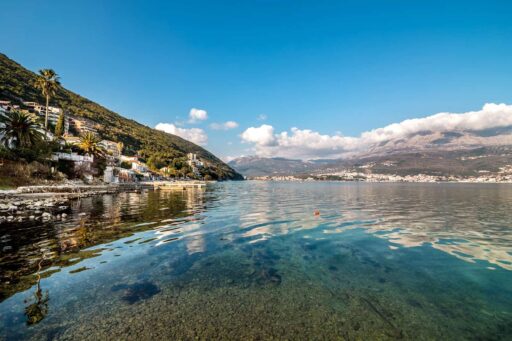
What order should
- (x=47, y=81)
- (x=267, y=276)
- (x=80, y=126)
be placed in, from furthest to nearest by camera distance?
(x=80, y=126), (x=47, y=81), (x=267, y=276)

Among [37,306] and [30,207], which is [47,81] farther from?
[37,306]

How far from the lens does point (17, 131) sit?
51594 millimetres

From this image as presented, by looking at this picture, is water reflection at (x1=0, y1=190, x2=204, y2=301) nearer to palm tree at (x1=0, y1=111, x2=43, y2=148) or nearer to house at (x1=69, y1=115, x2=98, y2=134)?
palm tree at (x1=0, y1=111, x2=43, y2=148)

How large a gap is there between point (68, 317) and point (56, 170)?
72.9 metres

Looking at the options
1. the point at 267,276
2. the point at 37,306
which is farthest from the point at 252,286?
the point at 37,306

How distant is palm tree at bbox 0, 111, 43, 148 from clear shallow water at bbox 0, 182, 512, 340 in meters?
48.2

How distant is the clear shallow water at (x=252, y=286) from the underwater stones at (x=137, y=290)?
0.04 m

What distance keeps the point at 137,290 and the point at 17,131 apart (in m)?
64.5

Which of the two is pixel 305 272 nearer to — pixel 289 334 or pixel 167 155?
pixel 289 334

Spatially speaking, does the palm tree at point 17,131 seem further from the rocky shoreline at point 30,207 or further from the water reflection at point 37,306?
the water reflection at point 37,306

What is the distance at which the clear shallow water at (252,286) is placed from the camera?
22.9 ft

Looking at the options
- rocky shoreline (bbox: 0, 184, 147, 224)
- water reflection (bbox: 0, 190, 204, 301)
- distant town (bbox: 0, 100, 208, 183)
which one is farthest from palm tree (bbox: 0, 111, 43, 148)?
water reflection (bbox: 0, 190, 204, 301)

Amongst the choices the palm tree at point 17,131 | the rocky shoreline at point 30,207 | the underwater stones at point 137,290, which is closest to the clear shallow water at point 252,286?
the underwater stones at point 137,290

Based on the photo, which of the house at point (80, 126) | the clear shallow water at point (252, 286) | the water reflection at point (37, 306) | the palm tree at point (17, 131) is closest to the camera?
the clear shallow water at point (252, 286)
